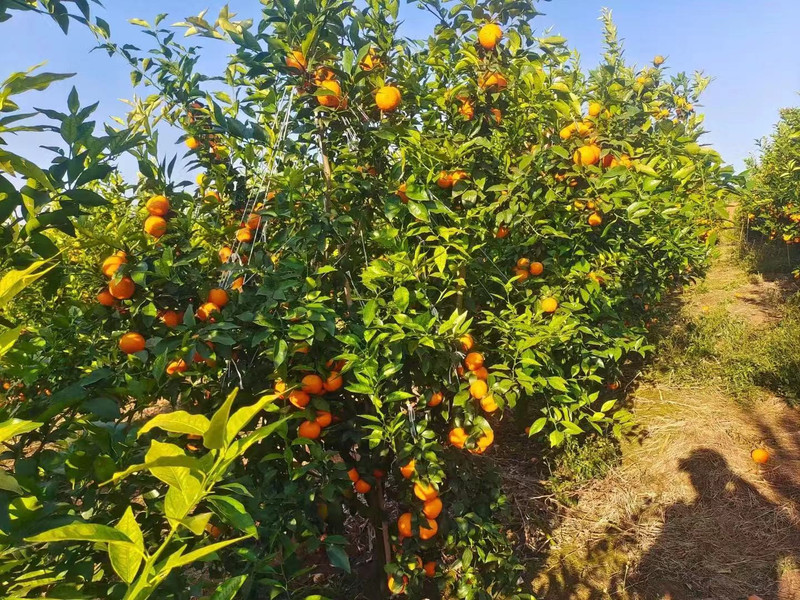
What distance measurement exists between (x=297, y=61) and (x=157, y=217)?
69 centimetres

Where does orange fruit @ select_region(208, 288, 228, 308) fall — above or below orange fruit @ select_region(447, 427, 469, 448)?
above

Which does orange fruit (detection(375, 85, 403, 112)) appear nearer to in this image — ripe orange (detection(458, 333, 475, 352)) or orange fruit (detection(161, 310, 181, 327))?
ripe orange (detection(458, 333, 475, 352))

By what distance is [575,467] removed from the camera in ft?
9.64

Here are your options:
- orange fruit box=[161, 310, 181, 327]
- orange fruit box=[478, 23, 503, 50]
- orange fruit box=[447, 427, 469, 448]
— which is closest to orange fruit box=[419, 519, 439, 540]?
orange fruit box=[447, 427, 469, 448]

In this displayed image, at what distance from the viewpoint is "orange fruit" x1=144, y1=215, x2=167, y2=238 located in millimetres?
1480

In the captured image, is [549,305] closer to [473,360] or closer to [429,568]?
[473,360]

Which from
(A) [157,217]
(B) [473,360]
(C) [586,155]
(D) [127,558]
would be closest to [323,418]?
(B) [473,360]

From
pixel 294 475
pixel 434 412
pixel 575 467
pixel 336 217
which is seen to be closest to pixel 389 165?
pixel 336 217

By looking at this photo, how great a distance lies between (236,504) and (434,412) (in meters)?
1.63

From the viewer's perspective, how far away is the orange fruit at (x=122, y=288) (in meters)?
1.34

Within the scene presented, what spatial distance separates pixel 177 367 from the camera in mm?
1400

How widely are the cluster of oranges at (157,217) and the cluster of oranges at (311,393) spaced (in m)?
0.60

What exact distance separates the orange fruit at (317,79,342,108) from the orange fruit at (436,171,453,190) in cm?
50

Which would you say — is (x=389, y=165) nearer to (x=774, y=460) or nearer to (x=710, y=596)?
(x=710, y=596)
